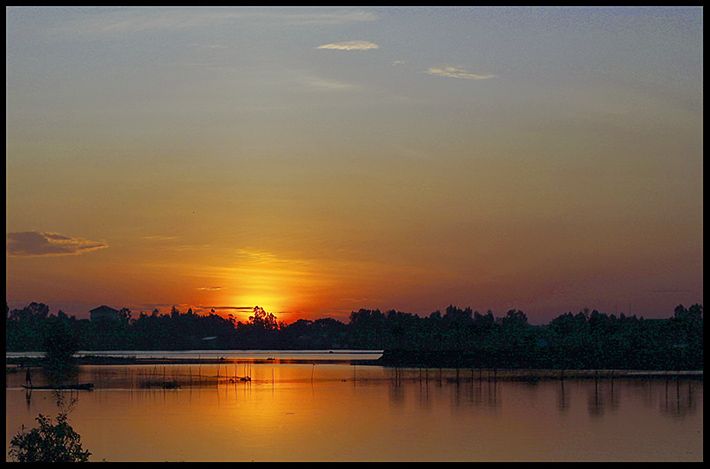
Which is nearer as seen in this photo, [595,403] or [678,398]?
[595,403]

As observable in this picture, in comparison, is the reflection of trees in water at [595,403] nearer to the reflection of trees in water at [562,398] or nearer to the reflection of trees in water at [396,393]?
the reflection of trees in water at [562,398]

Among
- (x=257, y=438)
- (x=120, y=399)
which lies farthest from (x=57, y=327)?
(x=257, y=438)

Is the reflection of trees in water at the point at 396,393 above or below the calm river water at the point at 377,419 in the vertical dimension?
below

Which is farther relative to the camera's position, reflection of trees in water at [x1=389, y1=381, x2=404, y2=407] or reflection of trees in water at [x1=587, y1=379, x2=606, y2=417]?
reflection of trees in water at [x1=389, y1=381, x2=404, y2=407]

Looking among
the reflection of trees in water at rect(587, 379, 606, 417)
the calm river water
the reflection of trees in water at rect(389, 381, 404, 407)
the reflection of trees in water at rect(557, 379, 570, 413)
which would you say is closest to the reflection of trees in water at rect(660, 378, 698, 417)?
the calm river water

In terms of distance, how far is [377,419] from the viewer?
92312 mm

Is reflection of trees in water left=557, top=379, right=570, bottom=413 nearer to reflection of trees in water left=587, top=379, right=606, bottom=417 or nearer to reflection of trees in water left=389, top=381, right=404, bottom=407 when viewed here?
reflection of trees in water left=587, top=379, right=606, bottom=417

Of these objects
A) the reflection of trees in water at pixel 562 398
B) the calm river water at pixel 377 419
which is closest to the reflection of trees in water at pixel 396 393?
the calm river water at pixel 377 419

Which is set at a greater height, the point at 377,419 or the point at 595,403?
the point at 377,419

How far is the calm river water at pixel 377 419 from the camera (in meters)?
70.4

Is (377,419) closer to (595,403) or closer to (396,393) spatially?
(595,403)

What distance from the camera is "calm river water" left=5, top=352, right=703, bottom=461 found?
7038cm

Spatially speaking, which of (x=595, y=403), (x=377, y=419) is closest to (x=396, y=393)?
(x=595, y=403)
